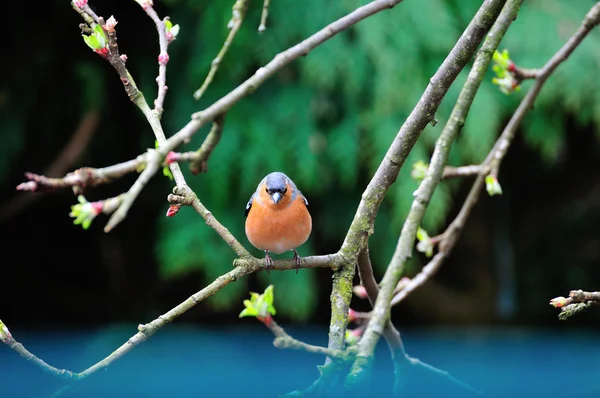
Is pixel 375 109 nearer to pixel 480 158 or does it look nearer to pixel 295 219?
pixel 480 158

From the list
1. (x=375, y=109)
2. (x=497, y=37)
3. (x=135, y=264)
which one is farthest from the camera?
(x=135, y=264)

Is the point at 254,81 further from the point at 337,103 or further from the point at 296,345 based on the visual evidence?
the point at 337,103

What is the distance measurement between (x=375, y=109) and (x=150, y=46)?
1201 mm

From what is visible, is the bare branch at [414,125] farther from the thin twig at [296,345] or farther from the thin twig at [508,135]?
the thin twig at [508,135]

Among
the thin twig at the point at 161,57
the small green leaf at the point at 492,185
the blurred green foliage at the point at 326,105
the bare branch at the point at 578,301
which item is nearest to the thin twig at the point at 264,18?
the thin twig at the point at 161,57

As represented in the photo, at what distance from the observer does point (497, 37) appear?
1.61 metres

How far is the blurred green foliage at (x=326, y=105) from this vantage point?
306 centimetres

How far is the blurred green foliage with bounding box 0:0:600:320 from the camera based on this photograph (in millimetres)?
3059

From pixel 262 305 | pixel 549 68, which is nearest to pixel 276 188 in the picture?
pixel 549 68

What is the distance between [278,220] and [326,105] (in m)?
1.49

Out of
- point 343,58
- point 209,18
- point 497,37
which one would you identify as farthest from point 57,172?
point 497,37

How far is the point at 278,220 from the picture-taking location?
1820 mm

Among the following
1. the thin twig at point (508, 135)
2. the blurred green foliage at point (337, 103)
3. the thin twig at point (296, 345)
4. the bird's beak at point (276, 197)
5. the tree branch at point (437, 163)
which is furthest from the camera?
the blurred green foliage at point (337, 103)

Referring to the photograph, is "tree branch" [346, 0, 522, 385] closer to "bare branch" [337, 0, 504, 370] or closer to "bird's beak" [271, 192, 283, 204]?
"bare branch" [337, 0, 504, 370]
